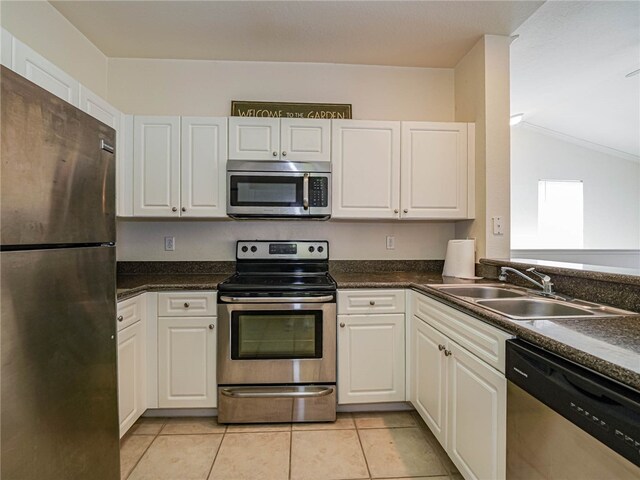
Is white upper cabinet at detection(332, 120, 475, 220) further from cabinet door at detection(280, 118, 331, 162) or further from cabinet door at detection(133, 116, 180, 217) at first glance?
cabinet door at detection(133, 116, 180, 217)

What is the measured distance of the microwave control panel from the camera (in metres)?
2.20

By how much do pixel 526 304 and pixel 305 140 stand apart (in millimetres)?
1671

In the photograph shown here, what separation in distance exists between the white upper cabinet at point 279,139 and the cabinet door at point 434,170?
61cm

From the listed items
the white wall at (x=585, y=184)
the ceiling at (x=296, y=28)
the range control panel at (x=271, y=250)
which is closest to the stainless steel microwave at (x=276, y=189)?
the range control panel at (x=271, y=250)

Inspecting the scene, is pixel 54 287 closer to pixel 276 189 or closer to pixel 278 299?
pixel 278 299

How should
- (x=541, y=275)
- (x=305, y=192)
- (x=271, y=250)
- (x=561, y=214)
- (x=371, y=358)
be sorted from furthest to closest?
(x=561, y=214) → (x=271, y=250) → (x=305, y=192) → (x=371, y=358) → (x=541, y=275)

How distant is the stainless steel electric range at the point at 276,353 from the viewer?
195cm

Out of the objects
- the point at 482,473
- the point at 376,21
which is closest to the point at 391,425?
the point at 482,473

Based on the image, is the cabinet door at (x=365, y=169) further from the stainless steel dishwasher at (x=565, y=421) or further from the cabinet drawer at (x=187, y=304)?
the stainless steel dishwasher at (x=565, y=421)

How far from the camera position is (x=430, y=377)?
1.76m

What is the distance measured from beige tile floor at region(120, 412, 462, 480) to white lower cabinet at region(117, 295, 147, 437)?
0.18 m

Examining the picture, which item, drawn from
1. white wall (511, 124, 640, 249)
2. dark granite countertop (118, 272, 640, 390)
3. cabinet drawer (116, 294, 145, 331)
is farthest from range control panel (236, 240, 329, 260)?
white wall (511, 124, 640, 249)

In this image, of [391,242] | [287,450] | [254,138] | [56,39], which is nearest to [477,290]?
[391,242]

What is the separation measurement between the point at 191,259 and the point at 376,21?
7.07 ft
